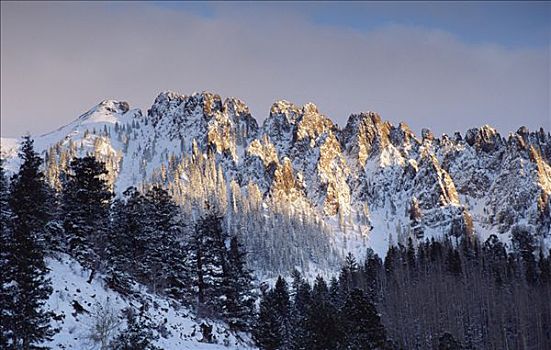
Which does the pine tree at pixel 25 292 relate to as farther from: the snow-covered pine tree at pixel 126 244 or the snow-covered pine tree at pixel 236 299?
the snow-covered pine tree at pixel 236 299

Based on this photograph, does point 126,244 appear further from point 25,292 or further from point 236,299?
point 25,292

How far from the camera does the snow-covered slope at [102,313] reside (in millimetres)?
28469

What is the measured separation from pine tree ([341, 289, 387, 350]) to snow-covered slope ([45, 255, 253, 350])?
8072mm

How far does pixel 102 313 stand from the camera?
100 ft

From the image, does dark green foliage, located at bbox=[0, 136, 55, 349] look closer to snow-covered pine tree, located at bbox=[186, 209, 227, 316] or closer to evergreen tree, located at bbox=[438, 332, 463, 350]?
snow-covered pine tree, located at bbox=[186, 209, 227, 316]

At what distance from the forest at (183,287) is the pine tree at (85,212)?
3.2 inches

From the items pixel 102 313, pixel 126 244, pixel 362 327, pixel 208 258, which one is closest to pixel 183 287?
pixel 208 258

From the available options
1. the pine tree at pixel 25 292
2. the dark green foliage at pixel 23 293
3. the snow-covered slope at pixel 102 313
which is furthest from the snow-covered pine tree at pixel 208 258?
the dark green foliage at pixel 23 293

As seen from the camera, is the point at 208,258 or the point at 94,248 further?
the point at 208,258

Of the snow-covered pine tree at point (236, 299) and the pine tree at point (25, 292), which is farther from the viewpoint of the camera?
the snow-covered pine tree at point (236, 299)

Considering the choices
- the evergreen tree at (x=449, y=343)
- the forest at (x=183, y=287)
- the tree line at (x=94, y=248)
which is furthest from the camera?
the evergreen tree at (x=449, y=343)

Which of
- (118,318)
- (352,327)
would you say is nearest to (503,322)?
(352,327)

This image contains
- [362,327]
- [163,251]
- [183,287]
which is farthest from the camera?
[183,287]

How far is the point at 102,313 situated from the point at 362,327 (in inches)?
758
